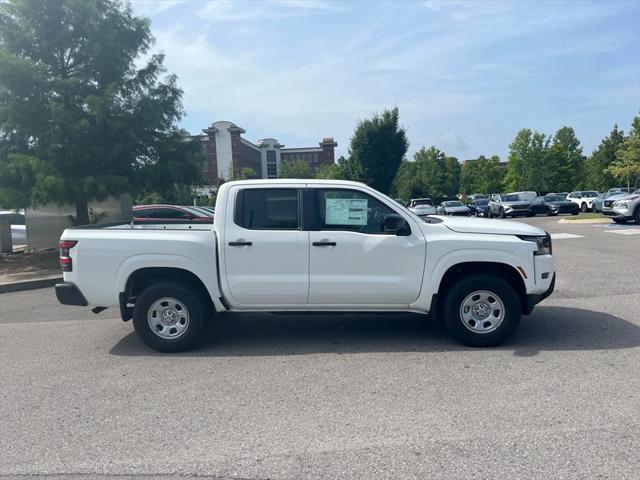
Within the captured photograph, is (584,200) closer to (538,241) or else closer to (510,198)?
(510,198)

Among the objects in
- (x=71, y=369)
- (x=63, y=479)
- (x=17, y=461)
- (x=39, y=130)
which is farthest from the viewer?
(x=39, y=130)

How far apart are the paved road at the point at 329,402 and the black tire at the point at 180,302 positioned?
0.59 ft

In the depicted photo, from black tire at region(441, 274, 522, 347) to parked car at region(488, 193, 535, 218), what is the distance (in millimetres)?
29983

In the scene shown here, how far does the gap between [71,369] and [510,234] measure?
4.84 metres

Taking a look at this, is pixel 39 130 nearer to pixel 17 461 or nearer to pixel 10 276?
pixel 10 276

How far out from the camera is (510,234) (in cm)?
566

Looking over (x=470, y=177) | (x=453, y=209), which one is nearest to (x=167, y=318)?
(x=453, y=209)

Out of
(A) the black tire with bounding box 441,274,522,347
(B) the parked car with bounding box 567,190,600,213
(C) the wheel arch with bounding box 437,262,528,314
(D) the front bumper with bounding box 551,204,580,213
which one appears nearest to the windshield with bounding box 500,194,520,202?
(D) the front bumper with bounding box 551,204,580,213

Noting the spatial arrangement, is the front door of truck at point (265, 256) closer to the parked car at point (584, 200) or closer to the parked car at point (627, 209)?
the parked car at point (627, 209)

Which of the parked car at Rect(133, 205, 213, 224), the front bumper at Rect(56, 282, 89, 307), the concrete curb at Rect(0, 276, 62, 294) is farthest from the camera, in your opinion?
the parked car at Rect(133, 205, 213, 224)

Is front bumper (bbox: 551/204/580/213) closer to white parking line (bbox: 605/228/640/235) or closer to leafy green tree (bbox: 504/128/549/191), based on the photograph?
white parking line (bbox: 605/228/640/235)

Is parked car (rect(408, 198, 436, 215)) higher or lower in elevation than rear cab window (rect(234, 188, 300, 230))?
lower

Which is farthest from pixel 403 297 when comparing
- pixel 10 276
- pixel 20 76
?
pixel 20 76

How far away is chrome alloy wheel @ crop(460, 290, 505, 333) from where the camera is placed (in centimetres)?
558
